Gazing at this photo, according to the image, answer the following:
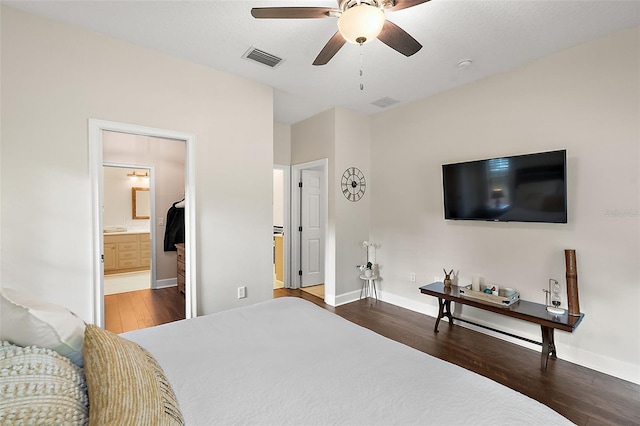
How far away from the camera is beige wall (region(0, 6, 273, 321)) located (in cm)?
219

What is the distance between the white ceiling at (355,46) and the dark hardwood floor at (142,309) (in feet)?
9.55

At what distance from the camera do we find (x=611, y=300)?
8.04ft

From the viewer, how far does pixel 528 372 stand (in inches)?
97.4

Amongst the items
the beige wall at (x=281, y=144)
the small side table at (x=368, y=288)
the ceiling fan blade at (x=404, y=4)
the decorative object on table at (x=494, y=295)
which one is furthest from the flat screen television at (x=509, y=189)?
the beige wall at (x=281, y=144)

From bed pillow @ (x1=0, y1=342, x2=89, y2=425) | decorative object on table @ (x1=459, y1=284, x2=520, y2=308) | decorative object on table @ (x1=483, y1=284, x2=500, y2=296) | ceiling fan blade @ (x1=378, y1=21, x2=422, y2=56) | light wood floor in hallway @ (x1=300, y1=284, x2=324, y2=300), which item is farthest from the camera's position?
light wood floor in hallway @ (x1=300, y1=284, x2=324, y2=300)

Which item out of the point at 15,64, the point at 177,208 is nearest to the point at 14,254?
the point at 15,64

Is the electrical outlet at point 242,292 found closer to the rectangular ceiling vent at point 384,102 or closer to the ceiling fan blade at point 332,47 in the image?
the ceiling fan blade at point 332,47

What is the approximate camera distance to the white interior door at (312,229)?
5051 millimetres

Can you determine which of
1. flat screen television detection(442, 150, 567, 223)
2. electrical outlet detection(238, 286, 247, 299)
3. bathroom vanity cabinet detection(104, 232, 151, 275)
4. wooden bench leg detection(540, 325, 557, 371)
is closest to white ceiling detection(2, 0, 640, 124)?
flat screen television detection(442, 150, 567, 223)

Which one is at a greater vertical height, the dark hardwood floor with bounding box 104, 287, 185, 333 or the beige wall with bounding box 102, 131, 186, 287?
the beige wall with bounding box 102, 131, 186, 287

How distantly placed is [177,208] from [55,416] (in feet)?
15.6

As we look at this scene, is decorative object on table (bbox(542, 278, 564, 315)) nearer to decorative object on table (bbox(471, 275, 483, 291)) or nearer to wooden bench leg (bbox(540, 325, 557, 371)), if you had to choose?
wooden bench leg (bbox(540, 325, 557, 371))

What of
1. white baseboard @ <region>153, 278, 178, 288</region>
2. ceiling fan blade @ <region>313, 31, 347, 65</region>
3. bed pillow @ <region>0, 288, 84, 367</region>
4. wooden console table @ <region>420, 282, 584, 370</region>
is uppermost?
ceiling fan blade @ <region>313, 31, 347, 65</region>

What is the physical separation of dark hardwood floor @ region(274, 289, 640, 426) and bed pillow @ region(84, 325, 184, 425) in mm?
2512
